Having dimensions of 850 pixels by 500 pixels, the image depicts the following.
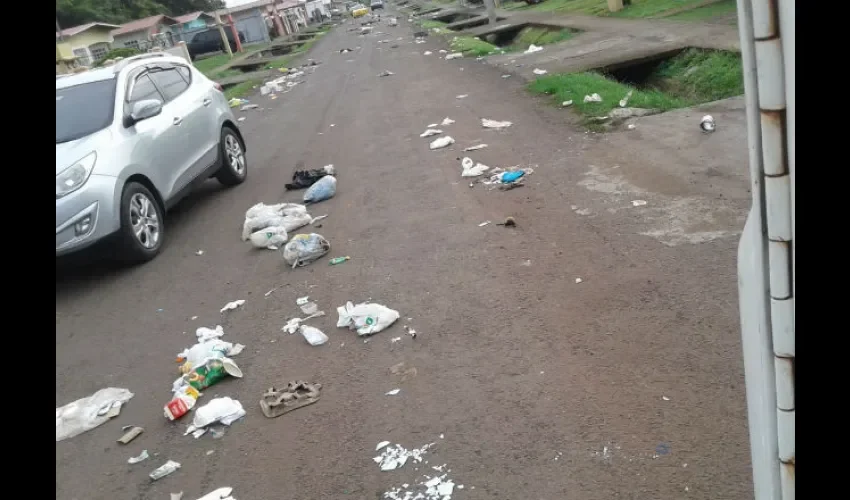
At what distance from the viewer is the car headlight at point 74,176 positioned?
6.44 meters

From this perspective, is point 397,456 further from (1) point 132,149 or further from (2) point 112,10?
(2) point 112,10

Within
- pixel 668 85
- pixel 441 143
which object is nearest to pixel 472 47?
pixel 668 85

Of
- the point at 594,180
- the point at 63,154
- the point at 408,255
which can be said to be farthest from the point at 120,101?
the point at 594,180

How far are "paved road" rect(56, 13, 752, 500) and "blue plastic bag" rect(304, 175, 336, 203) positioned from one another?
149 millimetres

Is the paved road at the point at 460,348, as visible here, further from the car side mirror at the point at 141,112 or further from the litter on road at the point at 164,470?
the car side mirror at the point at 141,112

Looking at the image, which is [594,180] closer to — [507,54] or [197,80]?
[197,80]

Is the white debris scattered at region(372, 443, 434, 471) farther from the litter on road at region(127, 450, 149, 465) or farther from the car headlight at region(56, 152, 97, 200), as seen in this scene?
the car headlight at region(56, 152, 97, 200)

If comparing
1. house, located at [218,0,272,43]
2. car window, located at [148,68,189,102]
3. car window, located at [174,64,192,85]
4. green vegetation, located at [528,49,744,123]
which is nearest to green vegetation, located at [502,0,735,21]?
green vegetation, located at [528,49,744,123]

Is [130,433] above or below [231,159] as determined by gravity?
below

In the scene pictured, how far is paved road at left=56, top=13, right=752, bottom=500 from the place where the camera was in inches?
129

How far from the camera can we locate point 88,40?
54406 millimetres

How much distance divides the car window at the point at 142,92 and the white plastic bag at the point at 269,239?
217 cm

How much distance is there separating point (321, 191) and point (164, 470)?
4959mm
